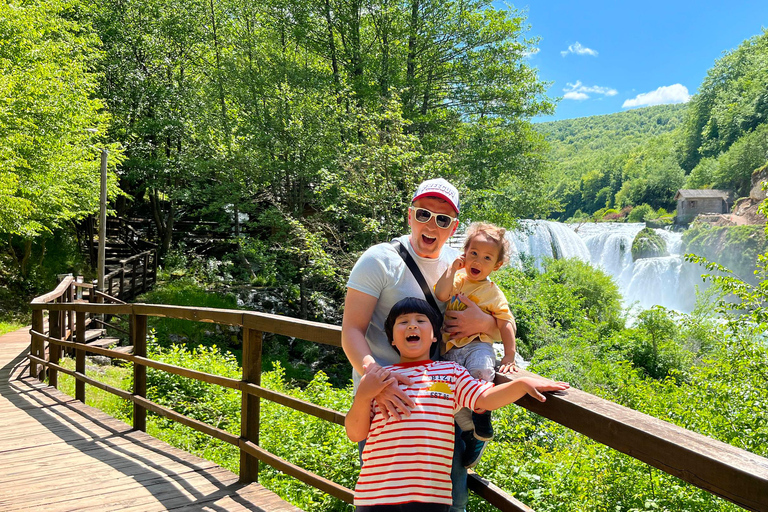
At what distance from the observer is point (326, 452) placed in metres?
5.25

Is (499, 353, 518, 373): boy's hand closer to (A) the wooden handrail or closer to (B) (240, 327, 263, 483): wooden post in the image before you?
(B) (240, 327, 263, 483): wooden post

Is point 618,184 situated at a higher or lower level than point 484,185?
higher

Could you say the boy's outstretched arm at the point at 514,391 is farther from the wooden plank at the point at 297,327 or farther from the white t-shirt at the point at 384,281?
the wooden plank at the point at 297,327

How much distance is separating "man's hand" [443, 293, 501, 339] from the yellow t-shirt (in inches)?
1.0

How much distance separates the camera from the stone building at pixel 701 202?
5034 centimetres

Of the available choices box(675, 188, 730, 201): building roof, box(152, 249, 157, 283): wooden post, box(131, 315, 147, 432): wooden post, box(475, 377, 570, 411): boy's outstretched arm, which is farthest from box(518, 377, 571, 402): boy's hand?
box(675, 188, 730, 201): building roof

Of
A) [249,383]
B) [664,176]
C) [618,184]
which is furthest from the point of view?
[618,184]

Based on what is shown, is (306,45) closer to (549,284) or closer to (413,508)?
(549,284)

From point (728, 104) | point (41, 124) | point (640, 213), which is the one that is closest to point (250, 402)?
point (41, 124)

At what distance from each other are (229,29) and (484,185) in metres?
10.4

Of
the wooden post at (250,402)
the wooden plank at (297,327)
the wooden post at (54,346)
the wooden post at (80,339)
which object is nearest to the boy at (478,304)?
the wooden plank at (297,327)

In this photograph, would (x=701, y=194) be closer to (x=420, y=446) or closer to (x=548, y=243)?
(x=548, y=243)

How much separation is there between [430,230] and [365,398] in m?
0.63

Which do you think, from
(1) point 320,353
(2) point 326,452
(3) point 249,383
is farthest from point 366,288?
(1) point 320,353
